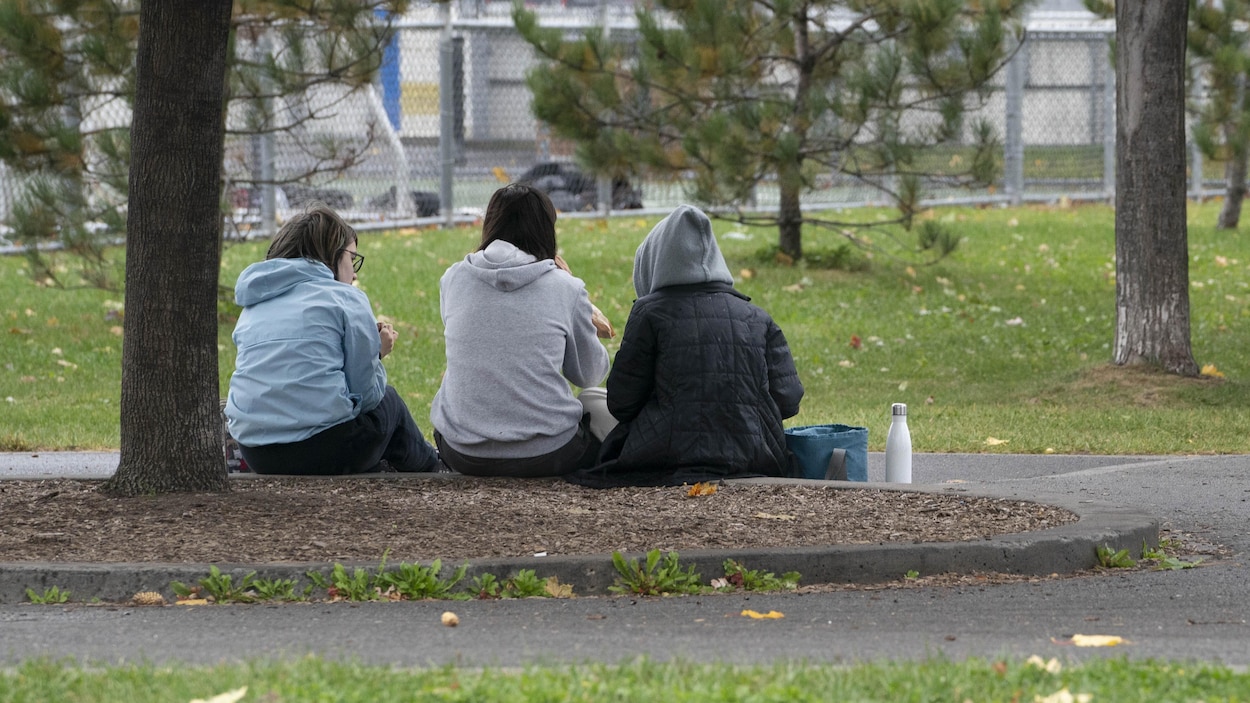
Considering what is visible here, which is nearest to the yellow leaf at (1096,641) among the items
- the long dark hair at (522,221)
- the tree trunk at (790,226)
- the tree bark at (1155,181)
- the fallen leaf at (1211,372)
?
the long dark hair at (522,221)

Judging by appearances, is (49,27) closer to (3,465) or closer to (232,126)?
(232,126)

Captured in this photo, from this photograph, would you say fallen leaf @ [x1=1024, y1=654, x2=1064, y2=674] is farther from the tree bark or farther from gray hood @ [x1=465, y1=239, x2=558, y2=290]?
the tree bark

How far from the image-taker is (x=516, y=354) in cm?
619

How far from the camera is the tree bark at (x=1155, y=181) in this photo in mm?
9945

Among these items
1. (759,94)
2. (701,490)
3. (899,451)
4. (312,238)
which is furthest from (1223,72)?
(312,238)

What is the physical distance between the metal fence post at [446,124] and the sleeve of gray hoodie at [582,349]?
12312 millimetres

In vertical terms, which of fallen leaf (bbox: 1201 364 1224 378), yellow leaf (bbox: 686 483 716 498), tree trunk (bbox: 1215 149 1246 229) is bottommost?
yellow leaf (bbox: 686 483 716 498)

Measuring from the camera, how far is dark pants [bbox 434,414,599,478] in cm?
631

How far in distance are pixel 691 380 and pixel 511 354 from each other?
0.73m

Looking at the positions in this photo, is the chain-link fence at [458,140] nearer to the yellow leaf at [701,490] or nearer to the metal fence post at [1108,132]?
the metal fence post at [1108,132]

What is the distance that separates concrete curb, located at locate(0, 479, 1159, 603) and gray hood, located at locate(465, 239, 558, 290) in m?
1.67

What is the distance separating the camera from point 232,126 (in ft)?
46.1

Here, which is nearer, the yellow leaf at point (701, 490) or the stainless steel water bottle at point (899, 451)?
the yellow leaf at point (701, 490)

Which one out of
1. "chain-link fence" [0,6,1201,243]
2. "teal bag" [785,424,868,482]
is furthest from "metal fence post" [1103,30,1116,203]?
"teal bag" [785,424,868,482]
